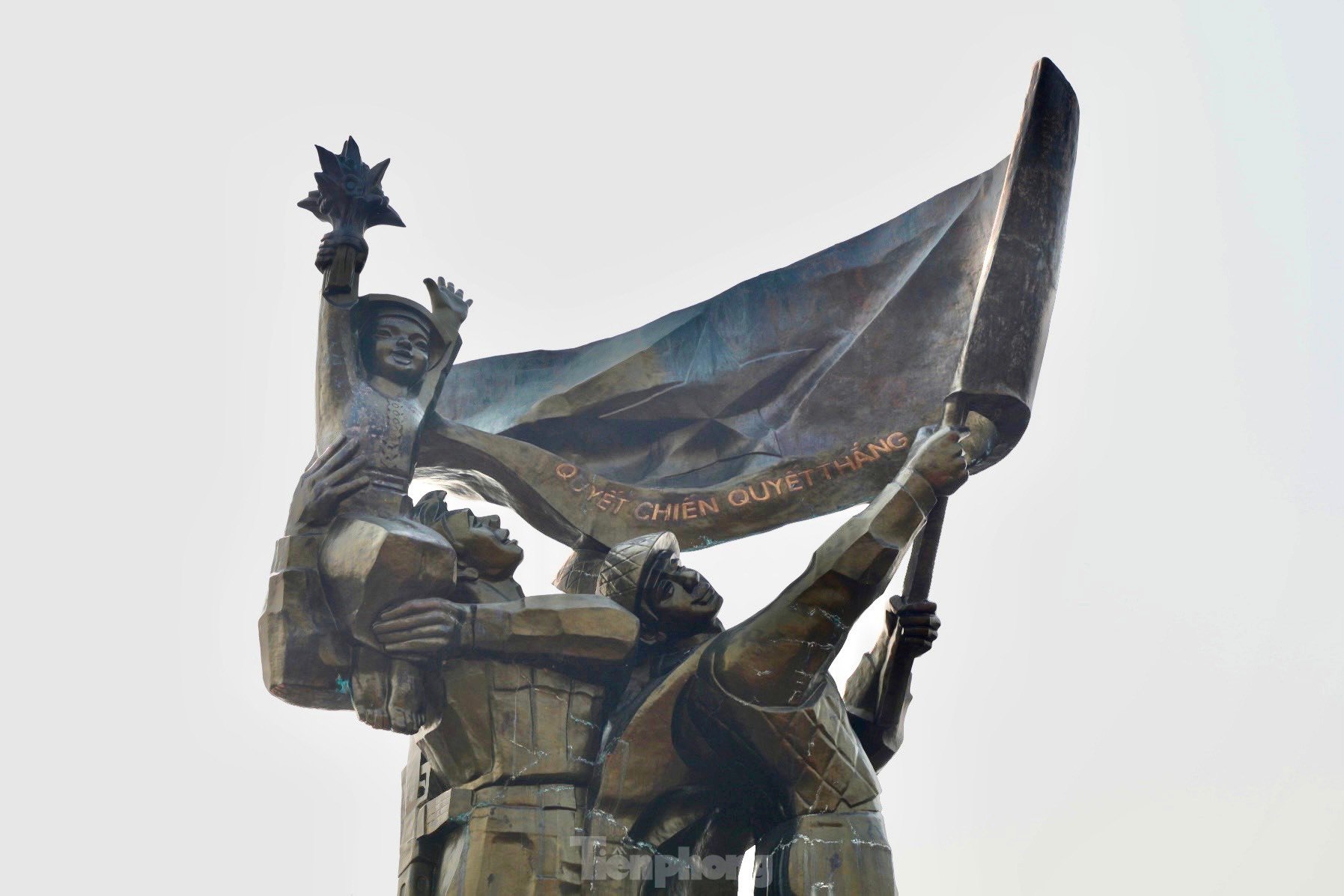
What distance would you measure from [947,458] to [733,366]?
2215 millimetres

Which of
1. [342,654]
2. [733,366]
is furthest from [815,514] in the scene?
[342,654]

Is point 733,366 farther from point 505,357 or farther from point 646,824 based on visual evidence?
point 646,824

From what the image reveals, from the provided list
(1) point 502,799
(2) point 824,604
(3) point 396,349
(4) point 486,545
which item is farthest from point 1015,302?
(1) point 502,799

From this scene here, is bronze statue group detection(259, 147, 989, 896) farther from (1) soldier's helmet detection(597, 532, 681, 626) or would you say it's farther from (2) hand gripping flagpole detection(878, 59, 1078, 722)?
(2) hand gripping flagpole detection(878, 59, 1078, 722)

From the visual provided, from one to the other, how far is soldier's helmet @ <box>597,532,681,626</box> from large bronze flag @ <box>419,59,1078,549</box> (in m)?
0.62

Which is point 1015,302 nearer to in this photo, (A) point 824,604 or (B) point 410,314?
(A) point 824,604

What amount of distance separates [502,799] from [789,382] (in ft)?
11.3

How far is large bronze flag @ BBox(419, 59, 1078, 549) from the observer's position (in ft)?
33.7

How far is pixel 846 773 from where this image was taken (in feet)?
31.1

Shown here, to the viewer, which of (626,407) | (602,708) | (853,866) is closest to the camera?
(853,866)

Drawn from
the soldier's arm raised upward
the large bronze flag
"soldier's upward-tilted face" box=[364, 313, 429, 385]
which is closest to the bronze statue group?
the soldier's arm raised upward

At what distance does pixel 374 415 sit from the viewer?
9969 mm

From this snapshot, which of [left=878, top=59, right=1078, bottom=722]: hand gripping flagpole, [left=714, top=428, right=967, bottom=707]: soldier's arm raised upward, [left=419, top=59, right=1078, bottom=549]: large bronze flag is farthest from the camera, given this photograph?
[left=419, top=59, right=1078, bottom=549]: large bronze flag

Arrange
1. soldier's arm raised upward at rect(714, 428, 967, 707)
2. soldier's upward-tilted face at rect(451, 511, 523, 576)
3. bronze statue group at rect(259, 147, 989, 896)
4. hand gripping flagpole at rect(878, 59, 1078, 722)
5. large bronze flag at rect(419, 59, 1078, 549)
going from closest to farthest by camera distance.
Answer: bronze statue group at rect(259, 147, 989, 896), soldier's arm raised upward at rect(714, 428, 967, 707), soldier's upward-tilted face at rect(451, 511, 523, 576), hand gripping flagpole at rect(878, 59, 1078, 722), large bronze flag at rect(419, 59, 1078, 549)
